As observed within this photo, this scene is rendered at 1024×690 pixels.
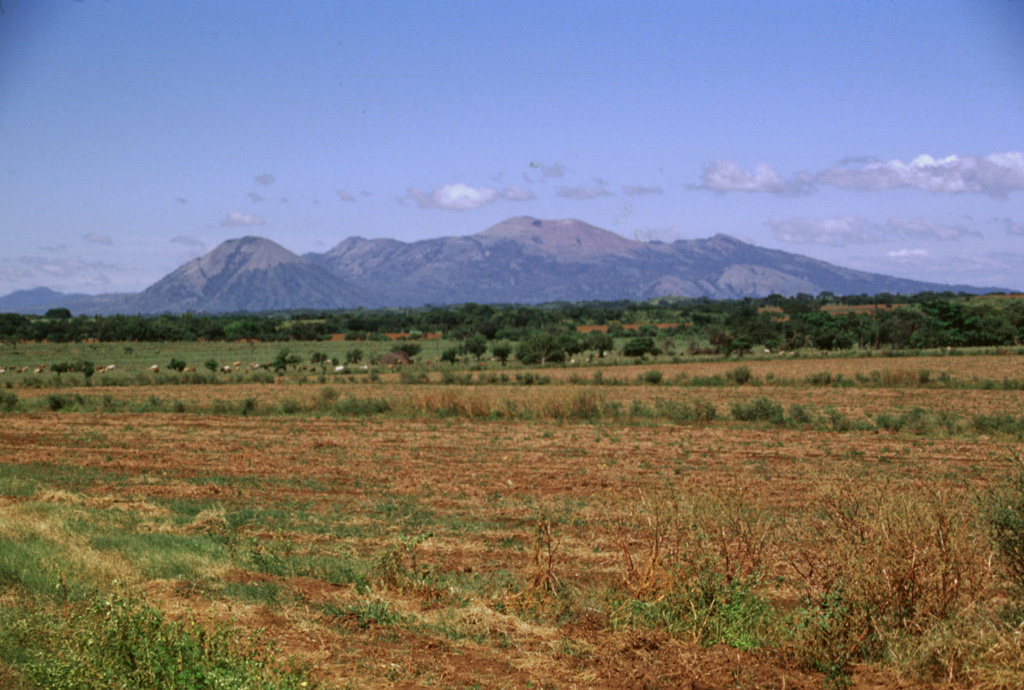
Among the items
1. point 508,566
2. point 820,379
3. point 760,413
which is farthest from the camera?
point 820,379

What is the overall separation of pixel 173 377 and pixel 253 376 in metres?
4.81

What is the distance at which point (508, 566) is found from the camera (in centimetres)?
952

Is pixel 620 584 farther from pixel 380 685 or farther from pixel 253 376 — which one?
pixel 253 376

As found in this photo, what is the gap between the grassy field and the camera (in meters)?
5.73

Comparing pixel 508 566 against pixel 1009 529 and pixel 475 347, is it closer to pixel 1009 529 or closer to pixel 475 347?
pixel 1009 529

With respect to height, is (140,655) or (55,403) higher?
(140,655)

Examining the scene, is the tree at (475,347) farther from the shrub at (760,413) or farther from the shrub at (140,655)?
the shrub at (140,655)

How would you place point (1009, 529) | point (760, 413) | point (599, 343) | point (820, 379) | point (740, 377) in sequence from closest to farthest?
1. point (1009, 529)
2. point (760, 413)
3. point (820, 379)
4. point (740, 377)
5. point (599, 343)

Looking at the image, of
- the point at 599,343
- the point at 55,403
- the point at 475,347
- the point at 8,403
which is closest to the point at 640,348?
the point at 599,343

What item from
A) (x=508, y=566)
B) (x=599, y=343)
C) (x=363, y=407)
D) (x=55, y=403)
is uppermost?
(x=599, y=343)

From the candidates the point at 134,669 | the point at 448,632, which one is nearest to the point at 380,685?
the point at 448,632

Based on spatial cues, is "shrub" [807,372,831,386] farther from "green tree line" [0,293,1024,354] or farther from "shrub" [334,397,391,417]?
"green tree line" [0,293,1024,354]

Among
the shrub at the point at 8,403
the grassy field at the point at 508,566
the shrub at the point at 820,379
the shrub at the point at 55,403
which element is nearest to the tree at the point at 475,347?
the shrub at the point at 820,379

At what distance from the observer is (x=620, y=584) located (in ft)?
25.4
